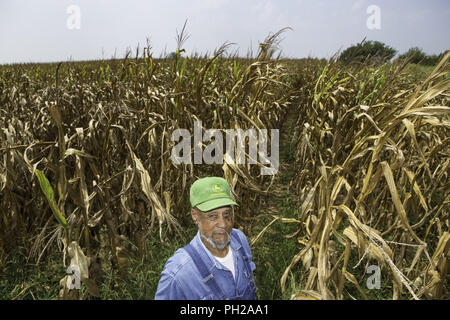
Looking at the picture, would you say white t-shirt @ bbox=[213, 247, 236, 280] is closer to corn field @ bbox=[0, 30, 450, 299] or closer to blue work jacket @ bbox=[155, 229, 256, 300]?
blue work jacket @ bbox=[155, 229, 256, 300]

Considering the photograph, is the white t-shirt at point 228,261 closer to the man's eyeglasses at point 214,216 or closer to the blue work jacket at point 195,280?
the blue work jacket at point 195,280

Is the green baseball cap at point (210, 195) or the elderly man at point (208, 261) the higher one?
the green baseball cap at point (210, 195)

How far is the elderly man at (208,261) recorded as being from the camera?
108 centimetres

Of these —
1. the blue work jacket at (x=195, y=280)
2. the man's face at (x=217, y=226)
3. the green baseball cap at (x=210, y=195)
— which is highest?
the green baseball cap at (x=210, y=195)

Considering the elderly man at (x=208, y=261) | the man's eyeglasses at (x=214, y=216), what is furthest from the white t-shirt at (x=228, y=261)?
the man's eyeglasses at (x=214, y=216)

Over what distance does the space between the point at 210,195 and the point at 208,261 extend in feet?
0.82

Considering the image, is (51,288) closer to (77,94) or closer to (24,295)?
(24,295)

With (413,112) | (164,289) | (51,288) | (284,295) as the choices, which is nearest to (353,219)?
(413,112)

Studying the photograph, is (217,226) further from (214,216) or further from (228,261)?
(228,261)

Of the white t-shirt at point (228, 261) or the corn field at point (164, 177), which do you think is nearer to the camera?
the white t-shirt at point (228, 261)

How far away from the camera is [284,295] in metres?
1.79

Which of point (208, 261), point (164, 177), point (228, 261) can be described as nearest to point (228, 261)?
point (228, 261)

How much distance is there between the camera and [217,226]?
3.67 ft

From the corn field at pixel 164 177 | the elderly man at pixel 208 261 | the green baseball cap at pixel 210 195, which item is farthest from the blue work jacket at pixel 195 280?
the corn field at pixel 164 177
